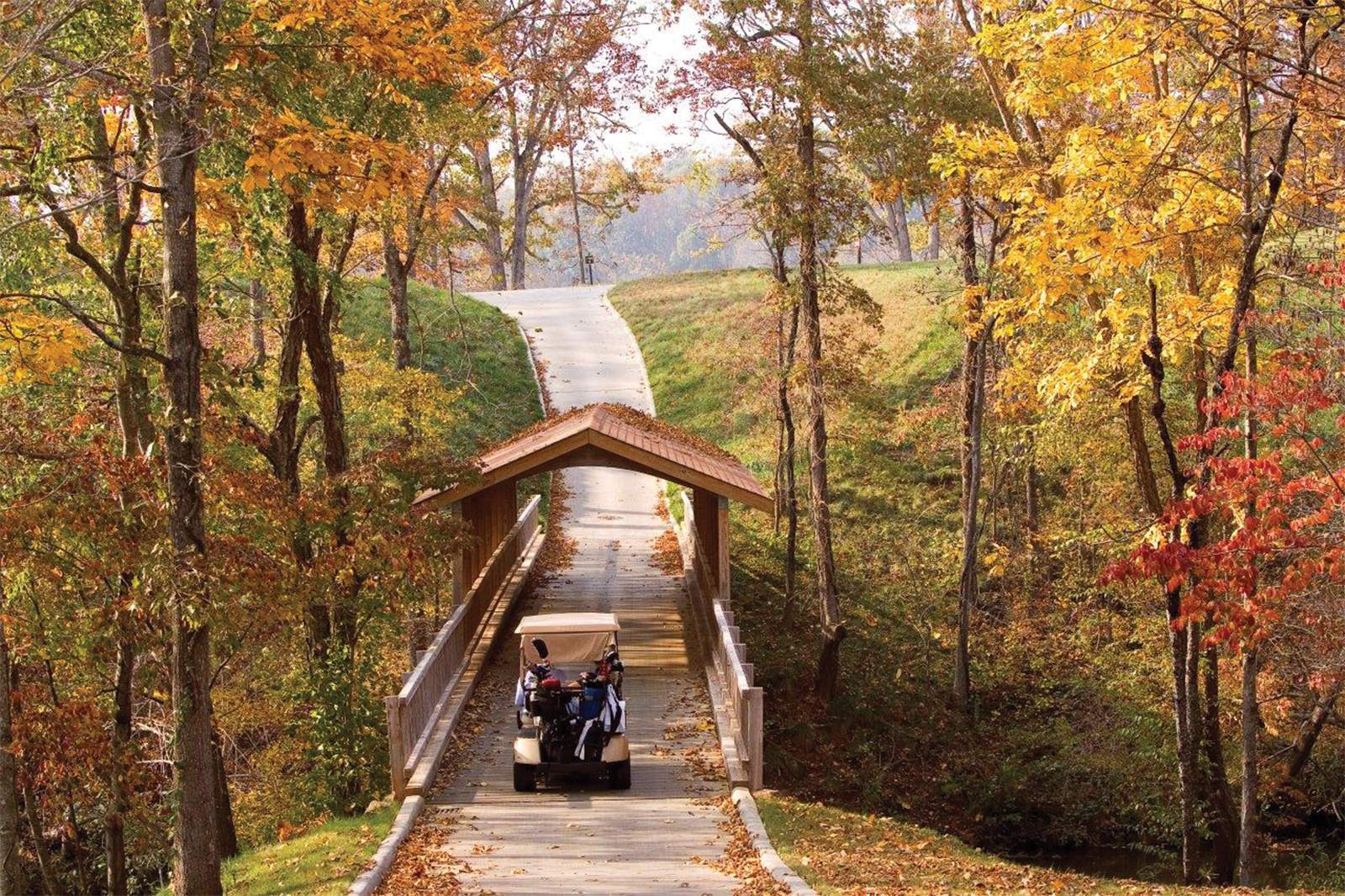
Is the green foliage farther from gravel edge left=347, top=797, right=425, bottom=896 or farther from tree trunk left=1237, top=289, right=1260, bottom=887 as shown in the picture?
tree trunk left=1237, top=289, right=1260, bottom=887

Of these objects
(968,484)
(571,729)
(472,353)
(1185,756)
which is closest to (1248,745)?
(1185,756)

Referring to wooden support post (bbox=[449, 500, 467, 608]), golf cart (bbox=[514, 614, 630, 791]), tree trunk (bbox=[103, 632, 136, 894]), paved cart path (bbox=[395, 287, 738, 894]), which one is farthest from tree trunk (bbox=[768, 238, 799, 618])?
tree trunk (bbox=[103, 632, 136, 894])

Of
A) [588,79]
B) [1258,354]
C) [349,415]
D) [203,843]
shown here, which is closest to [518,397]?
[588,79]

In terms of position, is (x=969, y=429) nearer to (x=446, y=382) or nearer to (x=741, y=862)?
(x=741, y=862)

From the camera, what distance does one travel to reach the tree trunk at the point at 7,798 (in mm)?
12656

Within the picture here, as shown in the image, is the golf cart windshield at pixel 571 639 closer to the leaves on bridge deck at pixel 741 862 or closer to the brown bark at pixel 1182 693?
the leaves on bridge deck at pixel 741 862

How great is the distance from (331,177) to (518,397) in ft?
91.5

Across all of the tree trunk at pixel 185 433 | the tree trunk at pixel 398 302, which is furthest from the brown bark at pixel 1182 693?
the tree trunk at pixel 398 302

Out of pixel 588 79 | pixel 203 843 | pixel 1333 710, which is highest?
pixel 588 79

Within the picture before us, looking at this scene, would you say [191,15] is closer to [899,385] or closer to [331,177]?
[331,177]

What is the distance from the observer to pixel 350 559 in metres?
15.0

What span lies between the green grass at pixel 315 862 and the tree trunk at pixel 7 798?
2.12 meters

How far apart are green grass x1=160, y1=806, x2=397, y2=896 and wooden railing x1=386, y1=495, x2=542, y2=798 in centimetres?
81

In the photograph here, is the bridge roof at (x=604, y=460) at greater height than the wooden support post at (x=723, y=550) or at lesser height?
greater
